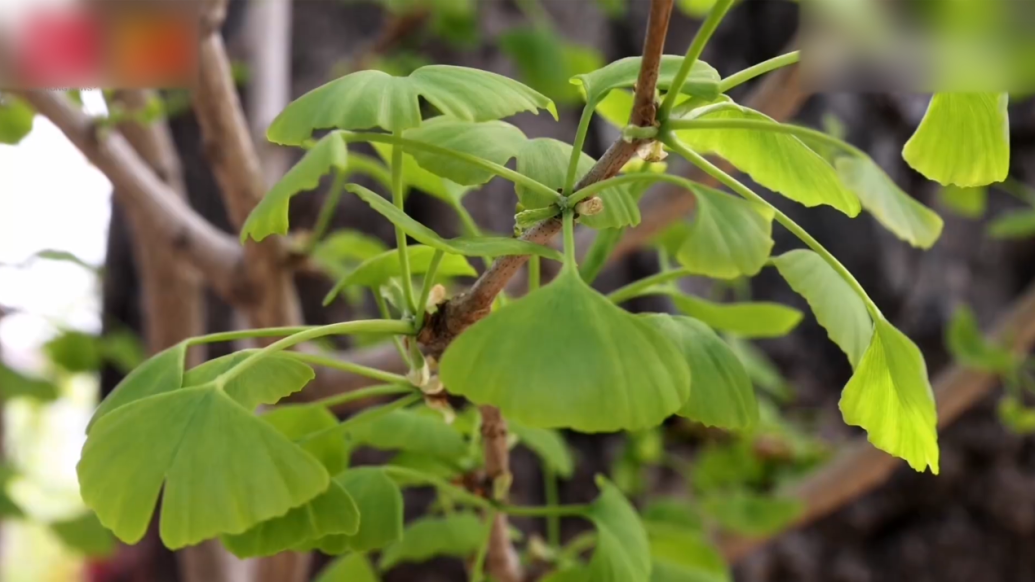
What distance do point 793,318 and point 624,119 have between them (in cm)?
12

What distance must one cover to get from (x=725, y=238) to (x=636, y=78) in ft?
0.22

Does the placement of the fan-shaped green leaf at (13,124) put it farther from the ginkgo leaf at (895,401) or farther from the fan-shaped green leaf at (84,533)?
the ginkgo leaf at (895,401)

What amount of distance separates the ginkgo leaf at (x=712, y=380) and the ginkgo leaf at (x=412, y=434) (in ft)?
0.43

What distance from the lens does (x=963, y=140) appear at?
263 millimetres

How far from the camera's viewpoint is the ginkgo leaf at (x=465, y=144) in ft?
0.88

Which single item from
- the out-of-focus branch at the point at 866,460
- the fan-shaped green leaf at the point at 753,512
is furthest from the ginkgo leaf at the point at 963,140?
the out-of-focus branch at the point at 866,460

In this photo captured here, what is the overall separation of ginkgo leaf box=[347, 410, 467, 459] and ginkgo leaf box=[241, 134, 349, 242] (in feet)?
0.52

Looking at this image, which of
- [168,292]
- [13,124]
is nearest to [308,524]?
[13,124]

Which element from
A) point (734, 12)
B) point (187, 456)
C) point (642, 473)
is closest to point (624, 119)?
point (187, 456)

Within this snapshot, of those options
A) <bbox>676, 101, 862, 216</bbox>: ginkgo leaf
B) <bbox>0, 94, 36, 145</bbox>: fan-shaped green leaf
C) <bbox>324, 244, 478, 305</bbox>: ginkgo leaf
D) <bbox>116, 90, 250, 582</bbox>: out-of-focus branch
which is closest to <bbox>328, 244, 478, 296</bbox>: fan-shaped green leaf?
<bbox>324, 244, 478, 305</bbox>: ginkgo leaf

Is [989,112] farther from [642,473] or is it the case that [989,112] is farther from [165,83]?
[642,473]

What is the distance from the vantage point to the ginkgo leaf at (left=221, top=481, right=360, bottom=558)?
29cm

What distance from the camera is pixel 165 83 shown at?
0.31 metres

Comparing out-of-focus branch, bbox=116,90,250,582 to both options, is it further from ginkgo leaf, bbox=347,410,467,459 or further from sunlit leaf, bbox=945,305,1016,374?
sunlit leaf, bbox=945,305,1016,374
